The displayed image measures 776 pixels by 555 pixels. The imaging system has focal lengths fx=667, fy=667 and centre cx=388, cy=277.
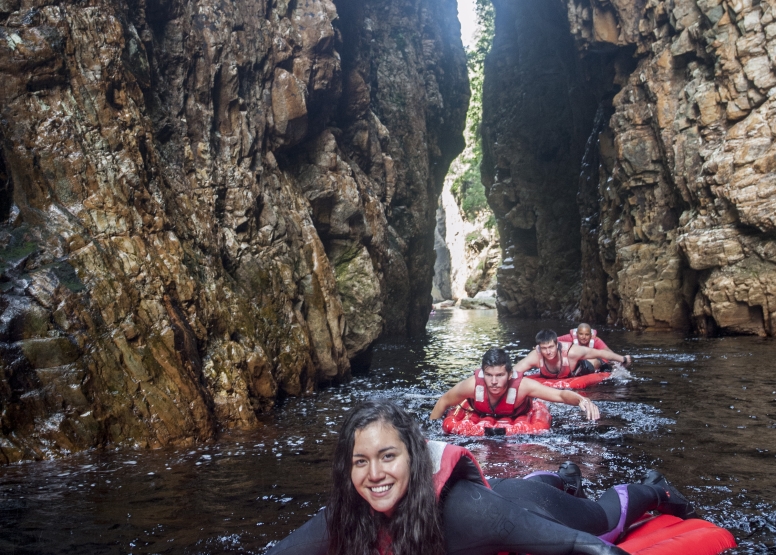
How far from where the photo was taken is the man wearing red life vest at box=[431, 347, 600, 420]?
7.45 metres

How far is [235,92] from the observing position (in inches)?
474

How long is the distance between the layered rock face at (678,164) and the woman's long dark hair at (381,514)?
51.0 ft

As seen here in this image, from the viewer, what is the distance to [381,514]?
2.96 metres

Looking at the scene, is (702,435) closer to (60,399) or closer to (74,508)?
(74,508)

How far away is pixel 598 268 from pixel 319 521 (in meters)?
25.1

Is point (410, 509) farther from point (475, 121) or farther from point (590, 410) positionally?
point (475, 121)

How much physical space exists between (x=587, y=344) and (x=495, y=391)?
19.0 feet

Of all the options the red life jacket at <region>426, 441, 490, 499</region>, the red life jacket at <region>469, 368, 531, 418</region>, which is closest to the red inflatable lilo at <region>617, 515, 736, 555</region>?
the red life jacket at <region>426, 441, 490, 499</region>

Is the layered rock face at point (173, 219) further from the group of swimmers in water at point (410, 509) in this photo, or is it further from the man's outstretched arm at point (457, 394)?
the group of swimmers in water at point (410, 509)

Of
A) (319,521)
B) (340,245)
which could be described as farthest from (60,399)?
(340,245)

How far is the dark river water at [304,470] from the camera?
178 inches

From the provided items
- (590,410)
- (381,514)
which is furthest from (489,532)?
(590,410)

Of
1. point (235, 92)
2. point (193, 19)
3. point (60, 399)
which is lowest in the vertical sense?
point (60, 399)

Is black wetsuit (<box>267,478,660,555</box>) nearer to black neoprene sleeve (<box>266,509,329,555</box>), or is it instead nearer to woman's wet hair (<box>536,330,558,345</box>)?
black neoprene sleeve (<box>266,509,329,555</box>)
